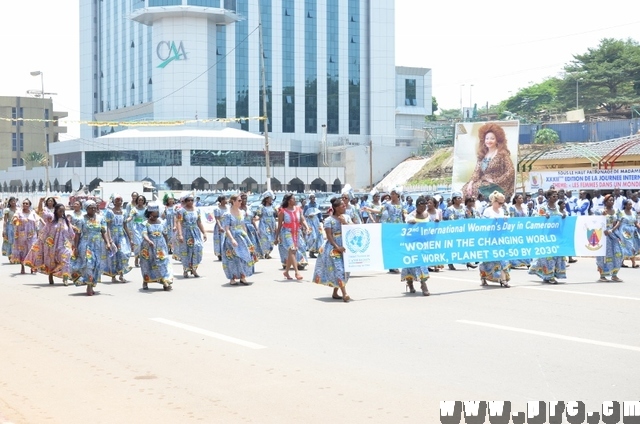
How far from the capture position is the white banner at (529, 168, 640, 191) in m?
28.2

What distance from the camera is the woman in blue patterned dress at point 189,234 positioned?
18.3 m

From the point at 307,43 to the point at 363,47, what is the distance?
7.34m

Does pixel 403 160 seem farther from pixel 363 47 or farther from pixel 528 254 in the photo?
pixel 528 254

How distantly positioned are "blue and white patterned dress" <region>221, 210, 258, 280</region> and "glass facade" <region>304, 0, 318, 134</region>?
81.3 meters

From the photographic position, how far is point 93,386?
7941 millimetres

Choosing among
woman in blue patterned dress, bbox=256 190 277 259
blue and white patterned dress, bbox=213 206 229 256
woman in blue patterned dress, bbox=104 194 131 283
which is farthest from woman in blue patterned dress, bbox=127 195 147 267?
woman in blue patterned dress, bbox=256 190 277 259

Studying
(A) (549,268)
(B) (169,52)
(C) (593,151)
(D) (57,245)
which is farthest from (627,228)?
(B) (169,52)

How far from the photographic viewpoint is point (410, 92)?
110m

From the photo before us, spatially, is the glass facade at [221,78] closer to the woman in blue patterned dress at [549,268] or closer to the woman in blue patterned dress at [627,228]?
the woman in blue patterned dress at [627,228]

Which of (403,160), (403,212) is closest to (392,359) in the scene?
(403,212)

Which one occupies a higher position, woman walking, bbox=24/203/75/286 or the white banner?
the white banner

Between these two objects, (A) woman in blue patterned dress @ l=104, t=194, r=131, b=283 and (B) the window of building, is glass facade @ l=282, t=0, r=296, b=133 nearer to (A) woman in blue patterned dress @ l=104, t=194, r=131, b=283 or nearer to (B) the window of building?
(B) the window of building

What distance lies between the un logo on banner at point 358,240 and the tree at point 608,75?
67.1 metres

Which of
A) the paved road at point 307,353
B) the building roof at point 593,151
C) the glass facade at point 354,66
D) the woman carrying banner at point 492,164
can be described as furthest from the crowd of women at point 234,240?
the glass facade at point 354,66
